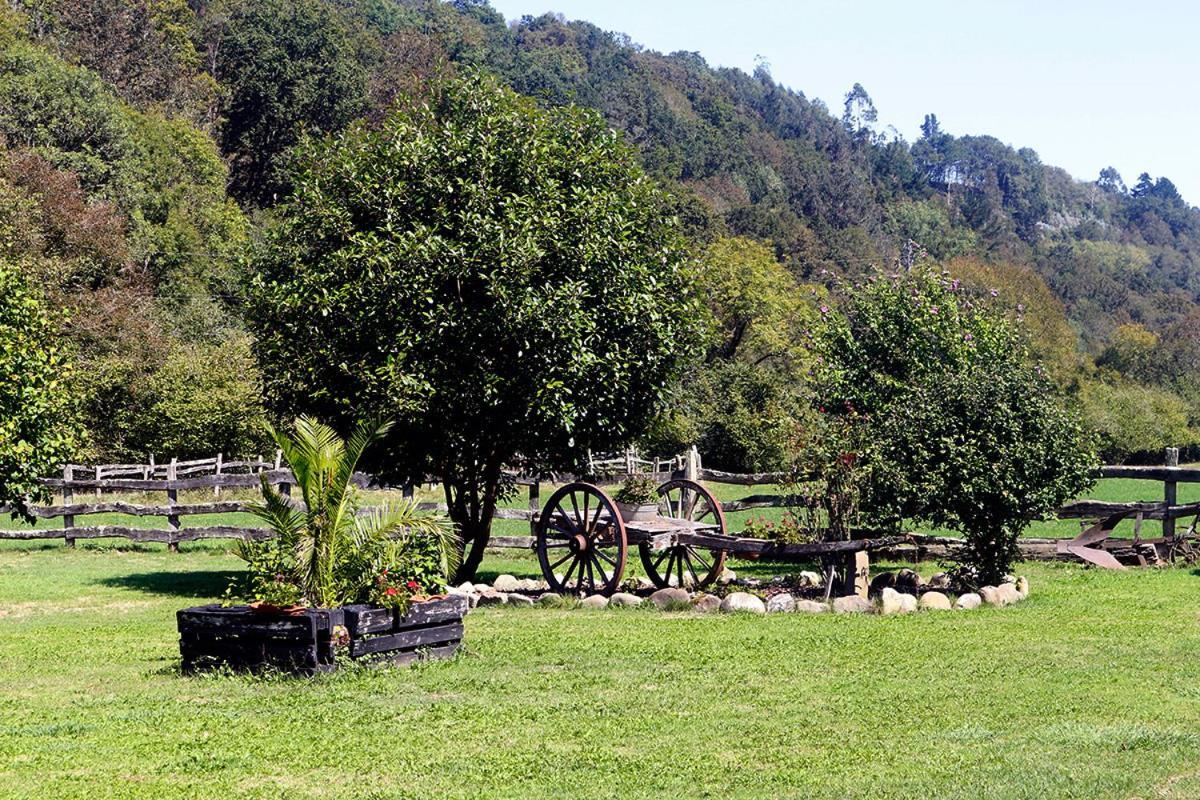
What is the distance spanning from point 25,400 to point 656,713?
438 inches

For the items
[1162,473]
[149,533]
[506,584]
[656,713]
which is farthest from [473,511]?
[1162,473]

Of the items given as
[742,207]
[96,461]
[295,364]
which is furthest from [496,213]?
[742,207]

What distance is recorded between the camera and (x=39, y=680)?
11.0 meters

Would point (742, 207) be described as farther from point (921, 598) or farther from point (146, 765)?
point (146, 765)

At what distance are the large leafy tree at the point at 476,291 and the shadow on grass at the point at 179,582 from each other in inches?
114

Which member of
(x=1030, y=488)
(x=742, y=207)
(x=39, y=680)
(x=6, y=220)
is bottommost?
(x=39, y=680)

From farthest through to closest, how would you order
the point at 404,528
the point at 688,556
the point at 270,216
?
the point at 270,216
the point at 688,556
the point at 404,528

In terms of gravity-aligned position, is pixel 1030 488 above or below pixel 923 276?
below

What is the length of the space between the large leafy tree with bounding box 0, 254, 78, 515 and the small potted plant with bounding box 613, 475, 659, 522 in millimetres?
7616

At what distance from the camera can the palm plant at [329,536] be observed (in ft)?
36.6

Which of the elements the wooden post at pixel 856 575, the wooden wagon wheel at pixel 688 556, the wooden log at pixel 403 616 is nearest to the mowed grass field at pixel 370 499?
the wooden wagon wheel at pixel 688 556

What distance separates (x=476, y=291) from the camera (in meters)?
16.9

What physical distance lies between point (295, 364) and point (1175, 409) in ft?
223

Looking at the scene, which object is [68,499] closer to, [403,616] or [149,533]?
[149,533]
